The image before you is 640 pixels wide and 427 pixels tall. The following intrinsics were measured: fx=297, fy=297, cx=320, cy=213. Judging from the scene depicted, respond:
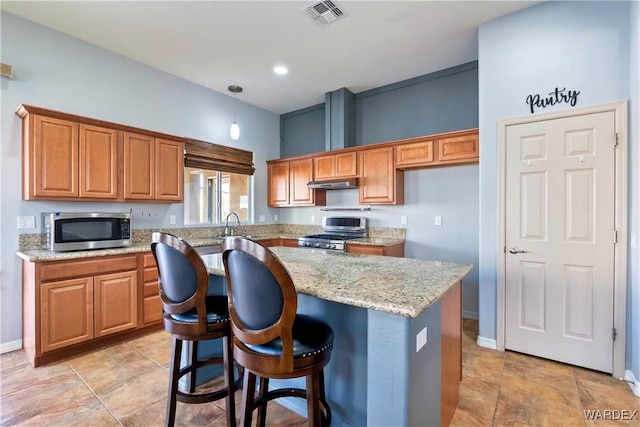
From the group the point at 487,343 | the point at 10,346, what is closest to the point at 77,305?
the point at 10,346

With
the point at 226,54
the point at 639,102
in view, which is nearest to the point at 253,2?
the point at 226,54

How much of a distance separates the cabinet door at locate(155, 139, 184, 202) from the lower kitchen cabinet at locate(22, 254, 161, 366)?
2.95 feet

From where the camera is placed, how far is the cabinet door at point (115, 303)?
277 centimetres

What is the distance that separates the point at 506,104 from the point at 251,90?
3.34 metres

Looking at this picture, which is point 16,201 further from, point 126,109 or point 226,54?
point 226,54

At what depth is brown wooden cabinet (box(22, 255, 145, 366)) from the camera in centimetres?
246

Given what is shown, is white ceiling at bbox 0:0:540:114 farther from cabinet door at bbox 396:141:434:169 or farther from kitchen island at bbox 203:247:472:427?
kitchen island at bbox 203:247:472:427

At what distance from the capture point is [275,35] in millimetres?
3049

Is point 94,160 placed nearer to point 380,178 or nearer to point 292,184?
point 292,184

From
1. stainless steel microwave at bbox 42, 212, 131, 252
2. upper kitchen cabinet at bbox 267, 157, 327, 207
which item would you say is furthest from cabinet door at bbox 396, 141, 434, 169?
stainless steel microwave at bbox 42, 212, 131, 252

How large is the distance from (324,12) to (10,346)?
419cm

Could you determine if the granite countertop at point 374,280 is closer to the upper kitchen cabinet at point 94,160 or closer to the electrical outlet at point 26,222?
the upper kitchen cabinet at point 94,160

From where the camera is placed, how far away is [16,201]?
2768 millimetres

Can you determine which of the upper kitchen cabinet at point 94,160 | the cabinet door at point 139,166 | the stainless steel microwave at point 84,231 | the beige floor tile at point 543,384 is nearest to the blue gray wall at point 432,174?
the beige floor tile at point 543,384
